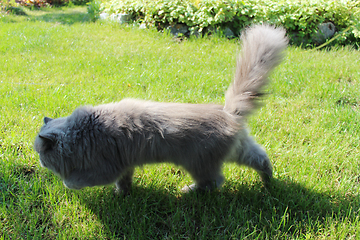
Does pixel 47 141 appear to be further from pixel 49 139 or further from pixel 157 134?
pixel 157 134

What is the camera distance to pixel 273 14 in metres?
6.73

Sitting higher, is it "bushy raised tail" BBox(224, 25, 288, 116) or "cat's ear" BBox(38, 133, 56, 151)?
"bushy raised tail" BBox(224, 25, 288, 116)

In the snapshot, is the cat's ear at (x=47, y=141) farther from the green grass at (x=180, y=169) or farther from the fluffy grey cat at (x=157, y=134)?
the green grass at (x=180, y=169)

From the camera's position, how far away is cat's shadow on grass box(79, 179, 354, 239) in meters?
2.24

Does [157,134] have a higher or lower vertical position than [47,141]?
higher

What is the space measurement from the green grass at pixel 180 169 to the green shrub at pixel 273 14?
1.08 meters

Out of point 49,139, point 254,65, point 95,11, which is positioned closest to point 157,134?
point 49,139

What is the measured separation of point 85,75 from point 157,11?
374 centimetres

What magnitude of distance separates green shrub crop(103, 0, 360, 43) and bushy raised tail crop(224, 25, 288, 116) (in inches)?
191

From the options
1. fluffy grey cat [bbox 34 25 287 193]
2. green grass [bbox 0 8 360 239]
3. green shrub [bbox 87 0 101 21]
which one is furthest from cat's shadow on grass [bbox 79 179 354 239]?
green shrub [bbox 87 0 101 21]

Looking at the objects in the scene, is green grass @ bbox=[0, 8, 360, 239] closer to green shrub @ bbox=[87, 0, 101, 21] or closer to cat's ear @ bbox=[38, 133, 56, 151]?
cat's ear @ bbox=[38, 133, 56, 151]

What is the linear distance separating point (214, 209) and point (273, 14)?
6.17 meters

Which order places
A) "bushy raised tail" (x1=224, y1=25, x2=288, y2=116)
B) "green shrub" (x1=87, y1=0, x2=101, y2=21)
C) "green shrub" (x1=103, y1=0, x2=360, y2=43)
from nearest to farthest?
"bushy raised tail" (x1=224, y1=25, x2=288, y2=116) → "green shrub" (x1=103, y1=0, x2=360, y2=43) → "green shrub" (x1=87, y1=0, x2=101, y2=21)

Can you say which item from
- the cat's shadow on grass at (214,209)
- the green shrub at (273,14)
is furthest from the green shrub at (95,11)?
the cat's shadow on grass at (214,209)
